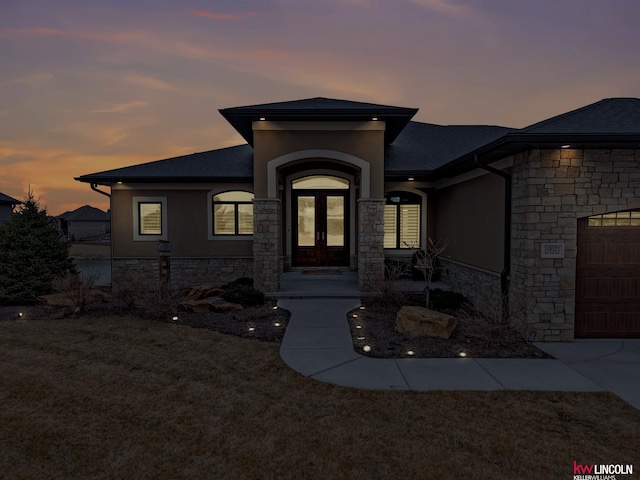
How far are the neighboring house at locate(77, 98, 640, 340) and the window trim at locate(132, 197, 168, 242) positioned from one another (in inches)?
1.9

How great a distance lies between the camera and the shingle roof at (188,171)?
1247 centimetres

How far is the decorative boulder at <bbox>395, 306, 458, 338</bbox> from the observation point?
22.9 ft

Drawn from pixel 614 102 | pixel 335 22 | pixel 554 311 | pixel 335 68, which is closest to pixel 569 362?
pixel 554 311

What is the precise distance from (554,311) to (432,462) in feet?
17.1

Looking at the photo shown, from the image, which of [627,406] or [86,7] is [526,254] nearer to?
[627,406]

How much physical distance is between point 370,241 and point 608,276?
18.3ft

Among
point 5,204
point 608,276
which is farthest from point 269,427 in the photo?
point 5,204

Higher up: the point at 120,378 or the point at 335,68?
the point at 335,68

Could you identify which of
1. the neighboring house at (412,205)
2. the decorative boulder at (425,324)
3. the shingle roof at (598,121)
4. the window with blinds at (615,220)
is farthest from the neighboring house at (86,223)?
the window with blinds at (615,220)

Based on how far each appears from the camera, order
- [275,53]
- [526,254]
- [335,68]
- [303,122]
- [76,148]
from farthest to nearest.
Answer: [76,148], [335,68], [275,53], [303,122], [526,254]

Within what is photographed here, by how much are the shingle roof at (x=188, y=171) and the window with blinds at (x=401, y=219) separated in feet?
17.6

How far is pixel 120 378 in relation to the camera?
16.7 feet

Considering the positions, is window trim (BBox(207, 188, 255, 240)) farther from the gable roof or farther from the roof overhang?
the roof overhang

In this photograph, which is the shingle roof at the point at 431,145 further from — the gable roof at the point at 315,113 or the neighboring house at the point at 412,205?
the gable roof at the point at 315,113
